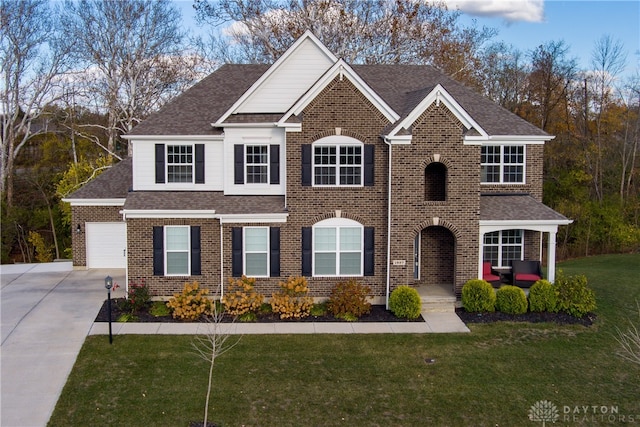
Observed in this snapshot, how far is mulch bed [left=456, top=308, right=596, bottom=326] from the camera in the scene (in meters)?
18.6

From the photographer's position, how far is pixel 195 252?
2000cm

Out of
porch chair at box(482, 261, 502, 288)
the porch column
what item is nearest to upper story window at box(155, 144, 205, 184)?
porch chair at box(482, 261, 502, 288)

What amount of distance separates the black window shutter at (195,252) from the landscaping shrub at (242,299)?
136 centimetres

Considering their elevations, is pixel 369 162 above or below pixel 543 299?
above

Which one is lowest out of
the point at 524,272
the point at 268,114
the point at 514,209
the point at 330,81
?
the point at 524,272

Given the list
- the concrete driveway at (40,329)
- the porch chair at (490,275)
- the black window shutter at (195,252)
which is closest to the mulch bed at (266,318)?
the concrete driveway at (40,329)

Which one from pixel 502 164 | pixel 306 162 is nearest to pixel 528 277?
pixel 502 164

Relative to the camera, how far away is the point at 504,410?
12.9 metres

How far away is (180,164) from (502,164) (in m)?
11.3

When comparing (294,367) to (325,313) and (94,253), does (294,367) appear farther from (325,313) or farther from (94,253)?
(94,253)

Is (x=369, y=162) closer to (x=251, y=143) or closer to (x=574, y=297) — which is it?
(x=251, y=143)

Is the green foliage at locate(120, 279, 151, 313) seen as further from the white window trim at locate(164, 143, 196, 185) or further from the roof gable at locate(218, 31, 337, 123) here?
the roof gable at locate(218, 31, 337, 123)

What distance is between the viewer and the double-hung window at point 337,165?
65.0ft

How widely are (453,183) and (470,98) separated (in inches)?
225
